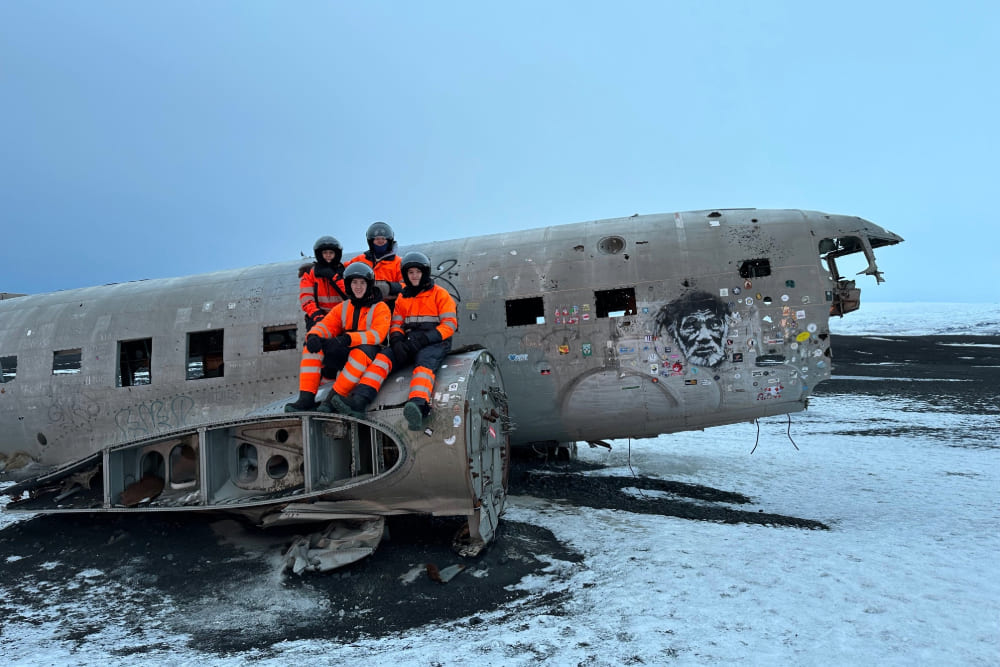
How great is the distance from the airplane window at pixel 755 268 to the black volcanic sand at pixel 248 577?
11.3ft

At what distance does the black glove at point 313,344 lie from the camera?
6.21 meters

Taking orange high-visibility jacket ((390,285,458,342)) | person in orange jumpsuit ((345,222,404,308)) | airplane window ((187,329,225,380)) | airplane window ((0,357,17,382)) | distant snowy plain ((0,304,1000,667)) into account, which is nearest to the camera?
distant snowy plain ((0,304,1000,667))

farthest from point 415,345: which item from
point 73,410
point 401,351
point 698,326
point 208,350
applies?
point 73,410

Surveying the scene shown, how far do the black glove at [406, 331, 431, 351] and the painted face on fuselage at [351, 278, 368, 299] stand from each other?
30.0 inches

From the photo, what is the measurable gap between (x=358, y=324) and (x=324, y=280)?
142cm

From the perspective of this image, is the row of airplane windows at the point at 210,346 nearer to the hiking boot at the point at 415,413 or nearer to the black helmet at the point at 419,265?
the black helmet at the point at 419,265

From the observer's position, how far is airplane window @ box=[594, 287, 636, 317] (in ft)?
26.8

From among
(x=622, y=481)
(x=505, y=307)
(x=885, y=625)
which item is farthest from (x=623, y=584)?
(x=622, y=481)

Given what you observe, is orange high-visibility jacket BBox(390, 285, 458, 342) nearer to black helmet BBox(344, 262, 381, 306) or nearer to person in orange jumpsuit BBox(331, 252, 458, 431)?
person in orange jumpsuit BBox(331, 252, 458, 431)

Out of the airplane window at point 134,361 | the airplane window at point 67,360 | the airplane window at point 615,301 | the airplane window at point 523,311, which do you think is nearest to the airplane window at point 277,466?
the airplane window at point 523,311

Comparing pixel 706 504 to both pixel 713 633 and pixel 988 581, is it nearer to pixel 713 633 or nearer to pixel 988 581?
pixel 988 581

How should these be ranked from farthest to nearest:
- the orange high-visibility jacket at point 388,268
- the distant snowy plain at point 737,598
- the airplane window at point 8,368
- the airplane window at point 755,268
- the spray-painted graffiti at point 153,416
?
the airplane window at point 8,368
the spray-painted graffiti at point 153,416
the airplane window at point 755,268
the orange high-visibility jacket at point 388,268
the distant snowy plain at point 737,598

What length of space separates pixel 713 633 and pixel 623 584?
1.14 metres

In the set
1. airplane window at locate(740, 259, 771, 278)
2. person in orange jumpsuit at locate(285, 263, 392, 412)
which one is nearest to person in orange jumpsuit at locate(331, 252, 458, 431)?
person in orange jumpsuit at locate(285, 263, 392, 412)
